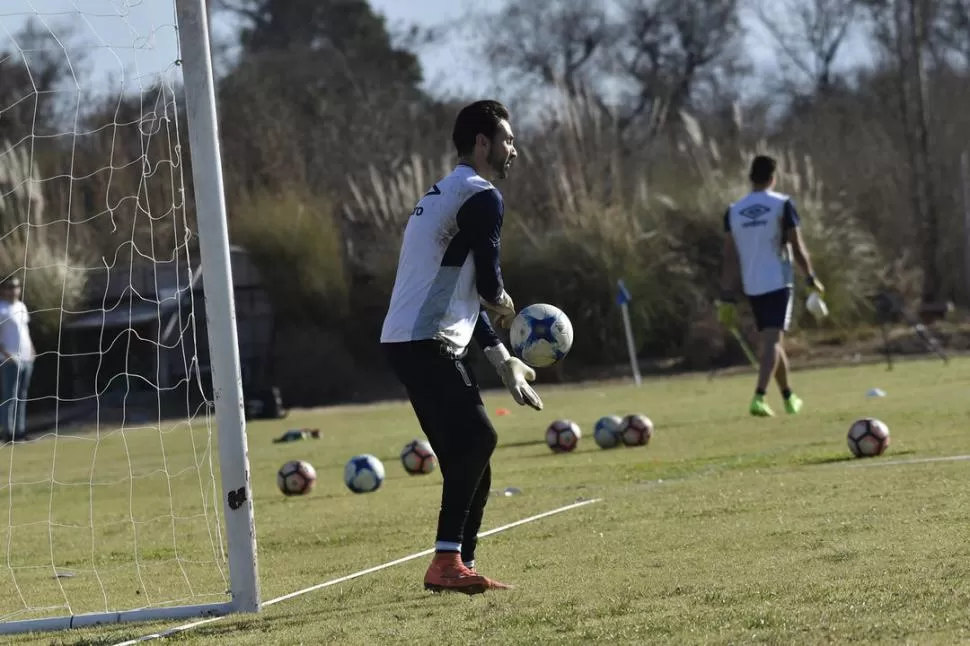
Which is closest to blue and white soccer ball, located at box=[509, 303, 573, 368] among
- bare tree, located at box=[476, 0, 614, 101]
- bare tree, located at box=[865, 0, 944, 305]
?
bare tree, located at box=[865, 0, 944, 305]

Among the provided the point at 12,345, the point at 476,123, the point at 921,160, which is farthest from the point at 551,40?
the point at 476,123

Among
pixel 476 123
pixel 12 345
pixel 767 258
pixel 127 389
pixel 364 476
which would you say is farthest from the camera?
pixel 12 345

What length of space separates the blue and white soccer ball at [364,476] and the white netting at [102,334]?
0.94 meters

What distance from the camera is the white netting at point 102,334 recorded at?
22.7 feet

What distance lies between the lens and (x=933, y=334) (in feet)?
85.8

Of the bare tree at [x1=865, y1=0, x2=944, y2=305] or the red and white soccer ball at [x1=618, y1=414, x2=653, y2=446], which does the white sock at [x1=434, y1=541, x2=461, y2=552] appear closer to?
the red and white soccer ball at [x1=618, y1=414, x2=653, y2=446]

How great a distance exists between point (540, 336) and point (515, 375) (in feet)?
1.54

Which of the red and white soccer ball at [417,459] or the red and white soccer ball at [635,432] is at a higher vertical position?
the red and white soccer ball at [417,459]

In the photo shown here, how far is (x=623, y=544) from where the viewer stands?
22.4 ft

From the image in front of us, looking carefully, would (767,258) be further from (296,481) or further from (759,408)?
(296,481)

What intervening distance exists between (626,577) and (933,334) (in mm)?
21504

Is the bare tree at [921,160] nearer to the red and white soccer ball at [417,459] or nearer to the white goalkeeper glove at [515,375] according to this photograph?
the red and white soccer ball at [417,459]

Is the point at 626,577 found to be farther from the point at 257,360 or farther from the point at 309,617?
the point at 257,360

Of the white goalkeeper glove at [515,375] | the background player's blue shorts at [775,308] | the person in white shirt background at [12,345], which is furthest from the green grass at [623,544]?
the person in white shirt background at [12,345]
